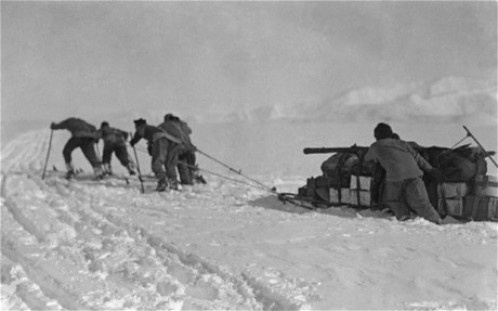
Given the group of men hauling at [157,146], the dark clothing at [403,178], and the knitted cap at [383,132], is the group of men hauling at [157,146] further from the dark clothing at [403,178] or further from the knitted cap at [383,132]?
the dark clothing at [403,178]

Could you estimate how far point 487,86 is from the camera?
73.9m

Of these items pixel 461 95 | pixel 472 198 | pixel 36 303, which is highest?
pixel 461 95

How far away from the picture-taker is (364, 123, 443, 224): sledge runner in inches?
292

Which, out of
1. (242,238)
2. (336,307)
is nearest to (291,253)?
(242,238)

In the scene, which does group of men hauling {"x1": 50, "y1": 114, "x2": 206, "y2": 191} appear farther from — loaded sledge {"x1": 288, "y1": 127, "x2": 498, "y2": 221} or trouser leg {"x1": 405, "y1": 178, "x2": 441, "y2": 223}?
trouser leg {"x1": 405, "y1": 178, "x2": 441, "y2": 223}

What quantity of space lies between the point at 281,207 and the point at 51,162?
1368 centimetres

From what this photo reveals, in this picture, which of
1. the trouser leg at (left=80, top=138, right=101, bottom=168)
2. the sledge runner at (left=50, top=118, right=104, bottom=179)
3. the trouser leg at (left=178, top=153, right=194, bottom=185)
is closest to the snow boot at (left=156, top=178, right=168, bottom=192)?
the trouser leg at (left=178, top=153, right=194, bottom=185)

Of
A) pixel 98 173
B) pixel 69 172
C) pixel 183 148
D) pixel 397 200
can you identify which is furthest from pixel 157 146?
pixel 397 200

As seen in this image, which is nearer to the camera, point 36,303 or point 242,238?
point 36,303

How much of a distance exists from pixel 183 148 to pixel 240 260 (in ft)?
23.9

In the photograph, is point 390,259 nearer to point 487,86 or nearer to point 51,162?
point 51,162

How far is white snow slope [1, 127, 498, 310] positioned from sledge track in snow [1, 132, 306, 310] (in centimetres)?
1

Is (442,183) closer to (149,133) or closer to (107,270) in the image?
(107,270)

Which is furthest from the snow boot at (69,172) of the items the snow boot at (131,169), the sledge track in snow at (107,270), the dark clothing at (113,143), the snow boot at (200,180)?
the sledge track in snow at (107,270)
